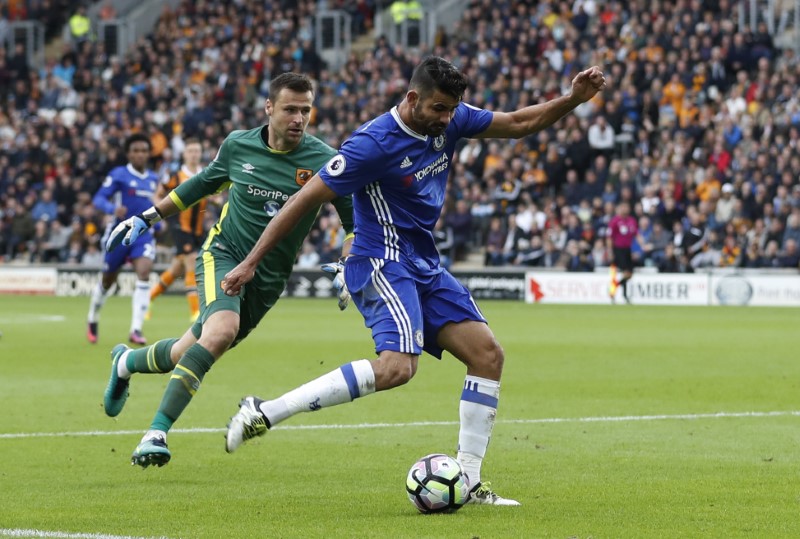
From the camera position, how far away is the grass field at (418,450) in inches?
259

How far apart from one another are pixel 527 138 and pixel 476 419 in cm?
2635

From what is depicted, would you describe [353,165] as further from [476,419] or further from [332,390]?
[476,419]

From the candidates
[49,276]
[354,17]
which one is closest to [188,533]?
[49,276]

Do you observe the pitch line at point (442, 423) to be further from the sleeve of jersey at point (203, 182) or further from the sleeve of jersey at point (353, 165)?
the sleeve of jersey at point (353, 165)

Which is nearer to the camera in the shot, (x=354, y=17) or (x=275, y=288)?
(x=275, y=288)

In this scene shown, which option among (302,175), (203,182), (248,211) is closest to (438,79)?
(302,175)

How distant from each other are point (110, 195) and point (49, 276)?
1791cm

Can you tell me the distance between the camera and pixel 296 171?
29.8ft

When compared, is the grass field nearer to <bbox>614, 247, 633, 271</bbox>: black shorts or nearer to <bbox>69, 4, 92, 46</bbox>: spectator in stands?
<bbox>614, 247, 633, 271</bbox>: black shorts

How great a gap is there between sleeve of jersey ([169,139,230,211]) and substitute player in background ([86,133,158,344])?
8416mm

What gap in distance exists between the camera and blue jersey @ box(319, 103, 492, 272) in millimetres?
7113

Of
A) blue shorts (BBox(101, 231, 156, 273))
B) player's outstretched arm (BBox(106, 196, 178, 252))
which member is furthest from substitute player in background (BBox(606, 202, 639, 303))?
player's outstretched arm (BBox(106, 196, 178, 252))

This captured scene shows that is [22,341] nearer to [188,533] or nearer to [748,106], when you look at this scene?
[188,533]

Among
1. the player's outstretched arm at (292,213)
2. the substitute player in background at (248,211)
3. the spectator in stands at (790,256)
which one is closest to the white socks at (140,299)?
the substitute player in background at (248,211)
